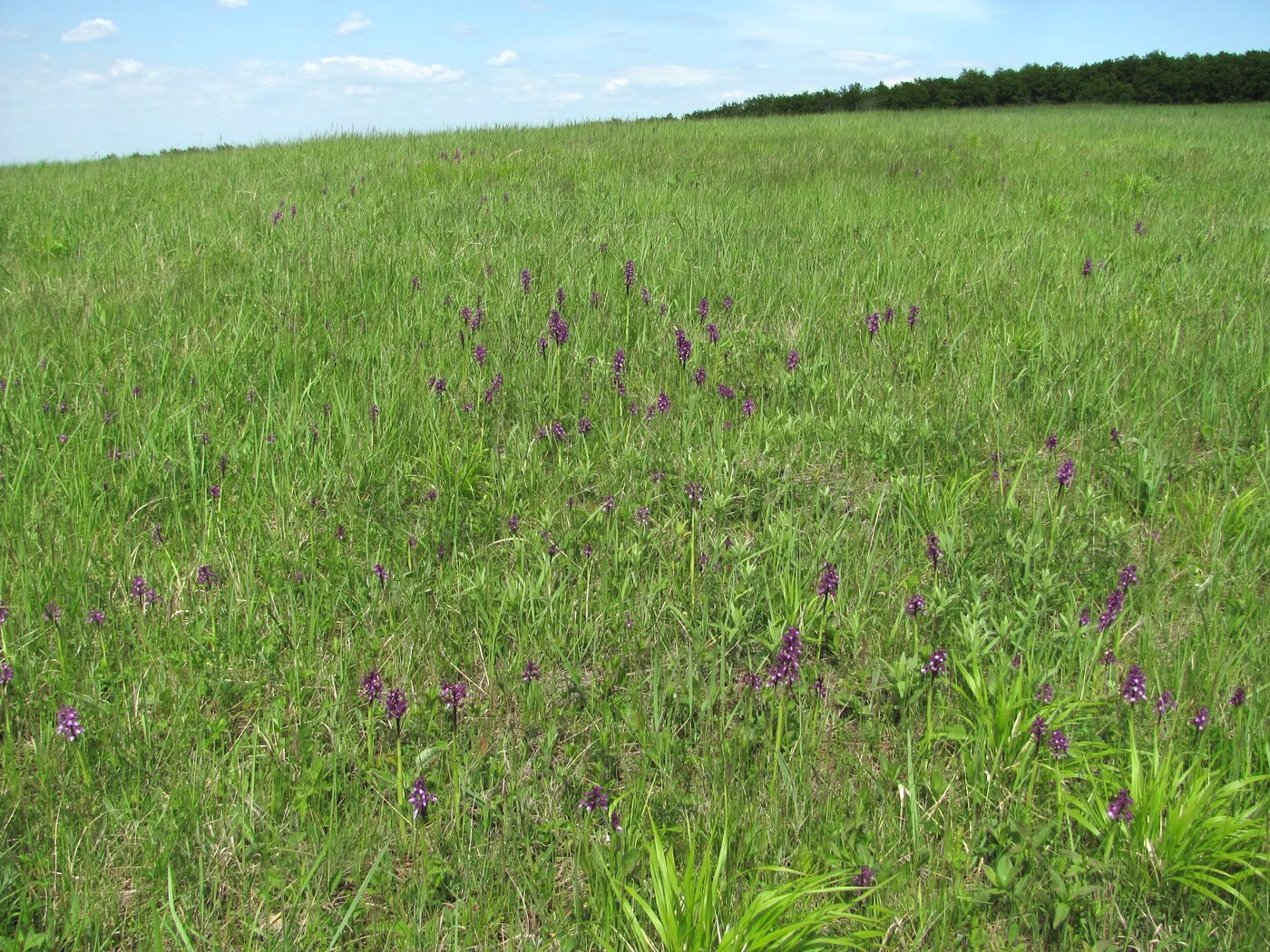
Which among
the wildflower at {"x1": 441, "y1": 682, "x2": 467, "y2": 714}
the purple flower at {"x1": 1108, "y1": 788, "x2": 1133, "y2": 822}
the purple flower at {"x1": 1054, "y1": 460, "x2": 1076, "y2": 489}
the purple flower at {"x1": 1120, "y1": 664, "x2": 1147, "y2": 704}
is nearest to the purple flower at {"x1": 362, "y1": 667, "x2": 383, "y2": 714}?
the wildflower at {"x1": 441, "y1": 682, "x2": 467, "y2": 714}

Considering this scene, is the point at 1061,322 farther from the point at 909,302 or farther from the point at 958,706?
the point at 958,706

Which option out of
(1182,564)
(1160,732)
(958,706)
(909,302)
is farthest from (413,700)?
(909,302)

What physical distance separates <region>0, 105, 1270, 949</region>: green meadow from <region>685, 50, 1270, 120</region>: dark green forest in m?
26.9

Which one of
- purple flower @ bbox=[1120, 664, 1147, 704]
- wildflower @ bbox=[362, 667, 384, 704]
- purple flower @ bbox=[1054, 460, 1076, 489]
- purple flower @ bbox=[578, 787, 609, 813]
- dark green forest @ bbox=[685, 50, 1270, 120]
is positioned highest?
dark green forest @ bbox=[685, 50, 1270, 120]

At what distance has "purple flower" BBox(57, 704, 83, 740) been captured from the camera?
71.9 inches

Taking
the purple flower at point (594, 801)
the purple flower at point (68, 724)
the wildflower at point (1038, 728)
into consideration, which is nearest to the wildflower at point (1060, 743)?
the wildflower at point (1038, 728)

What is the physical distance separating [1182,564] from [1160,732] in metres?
0.88

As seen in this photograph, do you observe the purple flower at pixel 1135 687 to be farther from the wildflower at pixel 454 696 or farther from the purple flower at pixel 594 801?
the wildflower at pixel 454 696

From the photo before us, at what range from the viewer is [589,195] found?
7293 mm

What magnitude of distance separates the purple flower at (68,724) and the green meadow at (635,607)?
0.05ft

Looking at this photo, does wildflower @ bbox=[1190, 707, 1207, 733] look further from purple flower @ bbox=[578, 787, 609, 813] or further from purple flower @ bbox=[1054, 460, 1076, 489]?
purple flower @ bbox=[578, 787, 609, 813]

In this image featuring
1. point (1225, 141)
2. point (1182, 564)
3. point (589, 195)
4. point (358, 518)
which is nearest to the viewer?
point (1182, 564)

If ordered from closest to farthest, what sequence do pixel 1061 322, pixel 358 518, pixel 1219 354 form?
pixel 358 518 → pixel 1219 354 → pixel 1061 322

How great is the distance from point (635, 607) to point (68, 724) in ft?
4.65
